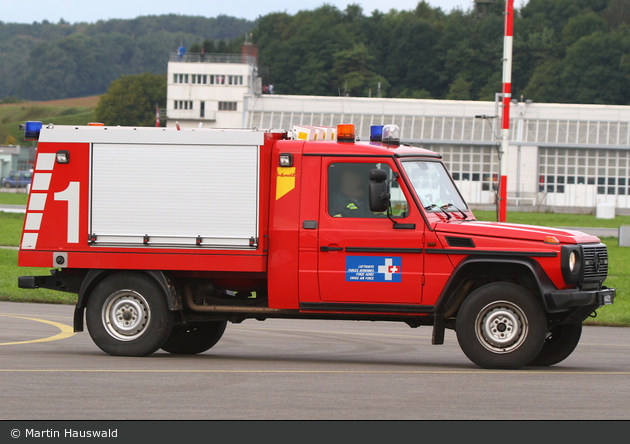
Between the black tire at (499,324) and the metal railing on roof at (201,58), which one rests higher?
the metal railing on roof at (201,58)

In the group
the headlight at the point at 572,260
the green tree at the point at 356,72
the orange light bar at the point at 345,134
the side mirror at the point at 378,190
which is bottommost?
the headlight at the point at 572,260

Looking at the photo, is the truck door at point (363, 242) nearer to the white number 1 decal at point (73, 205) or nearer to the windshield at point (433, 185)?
the windshield at point (433, 185)

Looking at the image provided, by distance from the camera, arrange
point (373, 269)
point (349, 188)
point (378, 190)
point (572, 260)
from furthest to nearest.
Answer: point (349, 188) → point (373, 269) → point (378, 190) → point (572, 260)

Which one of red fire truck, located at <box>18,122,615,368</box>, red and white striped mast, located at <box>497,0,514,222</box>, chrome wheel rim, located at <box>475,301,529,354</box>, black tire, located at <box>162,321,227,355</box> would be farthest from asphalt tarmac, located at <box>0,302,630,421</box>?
red and white striped mast, located at <box>497,0,514,222</box>

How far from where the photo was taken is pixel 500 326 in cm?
1012

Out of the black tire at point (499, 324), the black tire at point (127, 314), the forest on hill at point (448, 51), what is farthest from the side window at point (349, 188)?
the forest on hill at point (448, 51)

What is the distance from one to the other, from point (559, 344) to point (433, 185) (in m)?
2.26

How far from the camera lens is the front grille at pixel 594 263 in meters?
10.2

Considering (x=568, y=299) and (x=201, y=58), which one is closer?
(x=568, y=299)

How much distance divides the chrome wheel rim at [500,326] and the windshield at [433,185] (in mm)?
1286

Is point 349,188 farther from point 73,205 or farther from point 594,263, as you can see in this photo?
point 73,205

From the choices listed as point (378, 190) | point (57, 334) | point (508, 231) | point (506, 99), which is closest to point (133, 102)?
point (506, 99)
